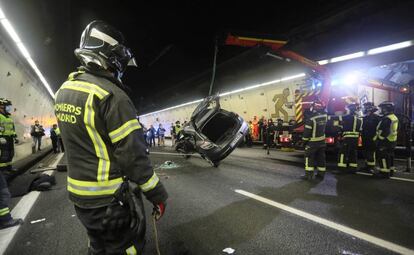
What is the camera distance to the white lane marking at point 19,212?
3009 mm

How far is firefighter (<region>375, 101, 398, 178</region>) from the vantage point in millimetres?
5836

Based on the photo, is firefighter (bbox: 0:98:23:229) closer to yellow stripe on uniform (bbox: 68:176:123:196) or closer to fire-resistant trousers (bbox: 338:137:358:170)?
yellow stripe on uniform (bbox: 68:176:123:196)

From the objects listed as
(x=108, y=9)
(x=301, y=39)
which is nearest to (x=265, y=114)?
(x=301, y=39)

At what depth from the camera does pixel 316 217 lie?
3438mm

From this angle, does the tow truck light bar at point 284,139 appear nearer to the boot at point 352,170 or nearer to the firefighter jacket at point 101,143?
the boot at point 352,170

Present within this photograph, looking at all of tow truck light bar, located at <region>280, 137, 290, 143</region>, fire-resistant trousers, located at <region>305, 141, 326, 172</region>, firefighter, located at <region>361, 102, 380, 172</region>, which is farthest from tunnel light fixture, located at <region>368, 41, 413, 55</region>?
fire-resistant trousers, located at <region>305, 141, 326, 172</region>

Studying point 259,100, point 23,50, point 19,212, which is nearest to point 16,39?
point 23,50

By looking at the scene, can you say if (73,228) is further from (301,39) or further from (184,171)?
(301,39)

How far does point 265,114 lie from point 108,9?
11.3 metres

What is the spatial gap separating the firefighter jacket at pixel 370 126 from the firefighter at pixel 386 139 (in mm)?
259

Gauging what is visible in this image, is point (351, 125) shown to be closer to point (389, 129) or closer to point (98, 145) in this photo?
point (389, 129)

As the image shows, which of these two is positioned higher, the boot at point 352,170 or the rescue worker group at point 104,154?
the rescue worker group at point 104,154

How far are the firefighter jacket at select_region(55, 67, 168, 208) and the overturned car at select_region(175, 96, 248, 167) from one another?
3.50 metres

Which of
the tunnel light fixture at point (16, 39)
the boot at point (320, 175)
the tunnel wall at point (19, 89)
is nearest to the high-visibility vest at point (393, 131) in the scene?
the boot at point (320, 175)
